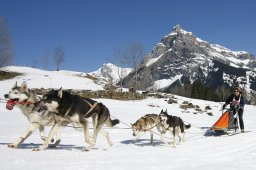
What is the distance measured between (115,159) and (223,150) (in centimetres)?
352

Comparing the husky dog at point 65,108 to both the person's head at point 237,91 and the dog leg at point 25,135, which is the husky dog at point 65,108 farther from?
the person's head at point 237,91

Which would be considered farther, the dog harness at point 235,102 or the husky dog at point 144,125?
the dog harness at point 235,102

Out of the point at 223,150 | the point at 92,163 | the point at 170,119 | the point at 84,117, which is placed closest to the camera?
the point at 92,163

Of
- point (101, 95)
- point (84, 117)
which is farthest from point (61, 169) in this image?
point (101, 95)

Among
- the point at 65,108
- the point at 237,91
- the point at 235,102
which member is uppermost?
the point at 237,91

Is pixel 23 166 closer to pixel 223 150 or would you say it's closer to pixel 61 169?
pixel 61 169

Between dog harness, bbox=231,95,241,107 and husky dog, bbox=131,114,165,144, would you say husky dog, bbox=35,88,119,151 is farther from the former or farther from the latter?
dog harness, bbox=231,95,241,107

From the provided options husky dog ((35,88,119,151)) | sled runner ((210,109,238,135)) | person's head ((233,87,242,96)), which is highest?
person's head ((233,87,242,96))

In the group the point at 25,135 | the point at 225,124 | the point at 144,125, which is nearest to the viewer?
the point at 25,135

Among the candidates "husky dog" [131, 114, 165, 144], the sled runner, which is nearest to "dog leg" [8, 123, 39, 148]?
"husky dog" [131, 114, 165, 144]

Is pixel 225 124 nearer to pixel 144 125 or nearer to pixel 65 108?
pixel 144 125

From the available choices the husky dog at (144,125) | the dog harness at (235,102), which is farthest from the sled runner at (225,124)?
the husky dog at (144,125)

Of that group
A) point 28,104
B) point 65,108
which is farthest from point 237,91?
point 28,104

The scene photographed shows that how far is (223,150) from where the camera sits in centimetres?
891
